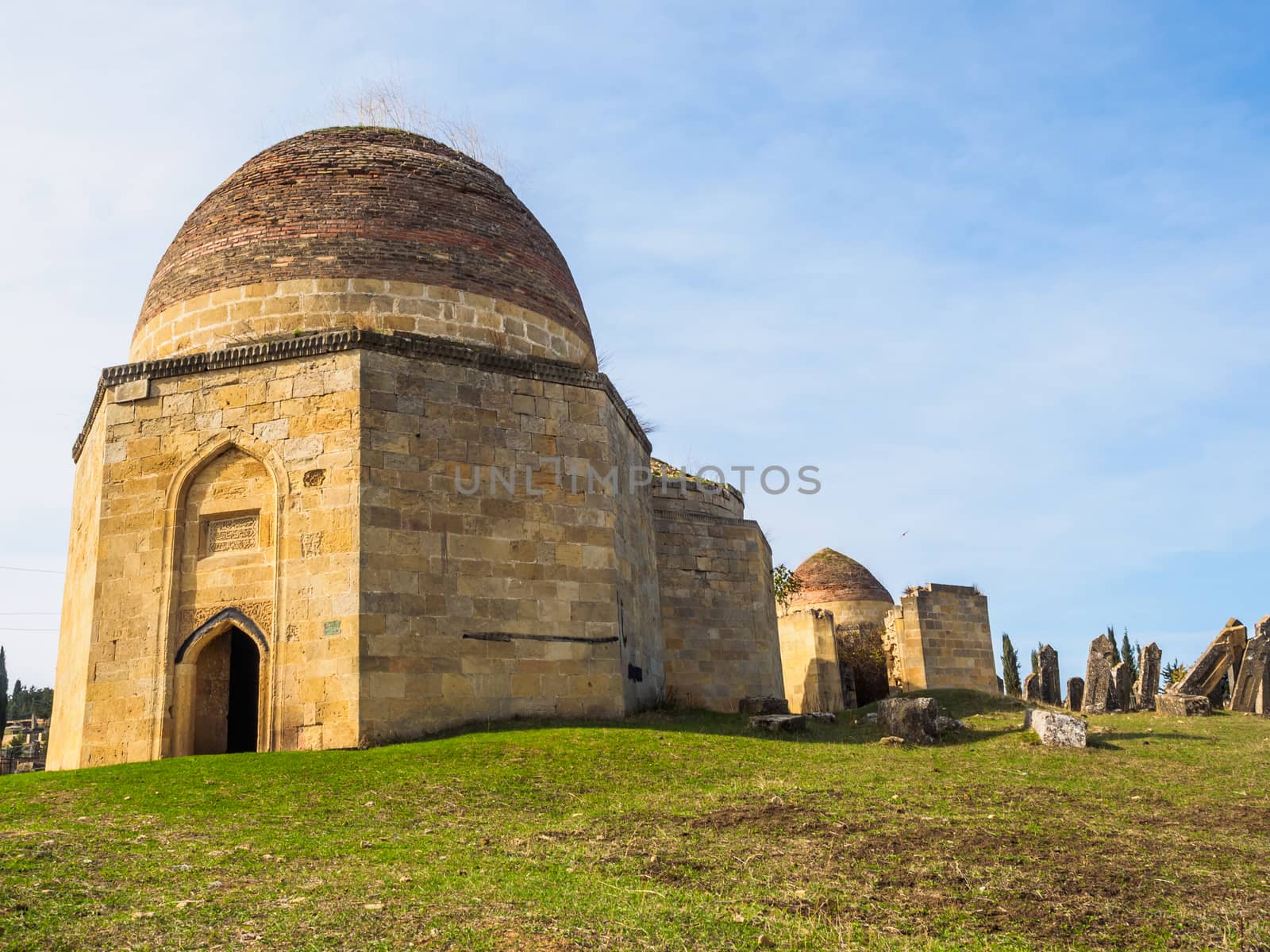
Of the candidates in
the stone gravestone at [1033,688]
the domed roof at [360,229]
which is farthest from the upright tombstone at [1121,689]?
the domed roof at [360,229]

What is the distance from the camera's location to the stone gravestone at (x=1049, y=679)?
19.2m

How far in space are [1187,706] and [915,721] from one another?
6702mm

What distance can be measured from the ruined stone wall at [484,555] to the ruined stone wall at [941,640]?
1340 cm

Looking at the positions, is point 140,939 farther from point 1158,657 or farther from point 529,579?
point 1158,657

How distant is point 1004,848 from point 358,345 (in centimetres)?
799

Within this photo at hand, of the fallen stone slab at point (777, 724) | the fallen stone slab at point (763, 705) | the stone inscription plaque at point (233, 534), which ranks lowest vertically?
the fallen stone slab at point (777, 724)

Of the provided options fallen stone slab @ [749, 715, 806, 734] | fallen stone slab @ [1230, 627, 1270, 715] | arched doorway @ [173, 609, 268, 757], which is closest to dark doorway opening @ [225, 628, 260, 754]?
arched doorway @ [173, 609, 268, 757]

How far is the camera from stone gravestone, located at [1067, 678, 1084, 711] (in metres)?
17.9

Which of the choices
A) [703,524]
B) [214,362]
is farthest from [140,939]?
[703,524]

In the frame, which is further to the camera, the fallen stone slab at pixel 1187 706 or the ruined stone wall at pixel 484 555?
the fallen stone slab at pixel 1187 706

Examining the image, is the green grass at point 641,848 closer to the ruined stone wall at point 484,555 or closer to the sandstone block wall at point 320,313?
the ruined stone wall at point 484,555

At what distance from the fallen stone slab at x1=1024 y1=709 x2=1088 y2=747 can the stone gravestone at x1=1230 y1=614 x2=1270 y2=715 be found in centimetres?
688

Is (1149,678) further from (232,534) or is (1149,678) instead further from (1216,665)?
(232,534)

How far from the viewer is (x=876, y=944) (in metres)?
5.08
